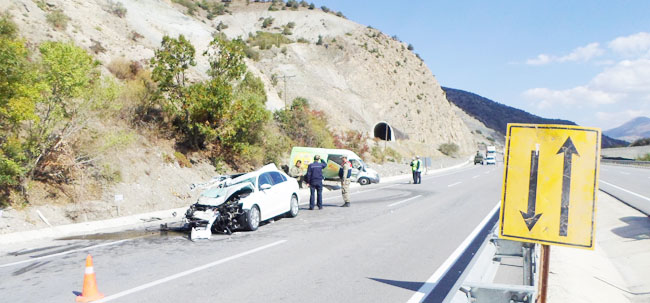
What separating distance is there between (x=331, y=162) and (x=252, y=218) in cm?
1535

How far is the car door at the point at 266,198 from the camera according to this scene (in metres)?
12.5

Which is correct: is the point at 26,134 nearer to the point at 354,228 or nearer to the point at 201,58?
the point at 354,228

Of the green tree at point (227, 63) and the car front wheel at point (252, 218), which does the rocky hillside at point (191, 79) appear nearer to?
the green tree at point (227, 63)

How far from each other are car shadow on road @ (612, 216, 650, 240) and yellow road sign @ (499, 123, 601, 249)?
8988 millimetres

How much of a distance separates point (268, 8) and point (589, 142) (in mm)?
93086

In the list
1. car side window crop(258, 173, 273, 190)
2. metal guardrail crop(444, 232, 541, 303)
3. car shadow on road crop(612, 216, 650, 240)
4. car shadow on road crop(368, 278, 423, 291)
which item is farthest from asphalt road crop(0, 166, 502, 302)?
car shadow on road crop(612, 216, 650, 240)

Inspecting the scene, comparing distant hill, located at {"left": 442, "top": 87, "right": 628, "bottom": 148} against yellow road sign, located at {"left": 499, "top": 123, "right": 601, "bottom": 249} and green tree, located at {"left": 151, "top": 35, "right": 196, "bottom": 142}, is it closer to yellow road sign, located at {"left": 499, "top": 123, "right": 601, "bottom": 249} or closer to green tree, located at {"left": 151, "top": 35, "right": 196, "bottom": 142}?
green tree, located at {"left": 151, "top": 35, "right": 196, "bottom": 142}

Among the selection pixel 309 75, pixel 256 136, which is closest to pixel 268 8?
pixel 309 75

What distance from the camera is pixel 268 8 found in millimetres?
91188

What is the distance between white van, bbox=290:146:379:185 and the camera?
2688 centimetres

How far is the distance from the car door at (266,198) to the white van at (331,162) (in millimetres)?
13177

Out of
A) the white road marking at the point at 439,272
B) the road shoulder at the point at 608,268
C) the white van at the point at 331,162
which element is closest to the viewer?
the white road marking at the point at 439,272

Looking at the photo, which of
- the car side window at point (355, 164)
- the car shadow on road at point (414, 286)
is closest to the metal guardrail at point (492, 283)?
the car shadow on road at point (414, 286)

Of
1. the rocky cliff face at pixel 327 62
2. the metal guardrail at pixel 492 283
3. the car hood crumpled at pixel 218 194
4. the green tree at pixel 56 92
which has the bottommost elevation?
the car hood crumpled at pixel 218 194
